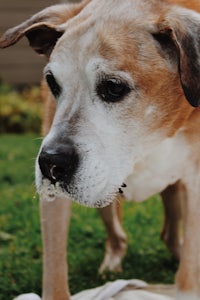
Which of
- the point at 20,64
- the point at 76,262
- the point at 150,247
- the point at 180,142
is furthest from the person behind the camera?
the point at 20,64

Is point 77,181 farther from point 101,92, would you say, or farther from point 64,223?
point 64,223

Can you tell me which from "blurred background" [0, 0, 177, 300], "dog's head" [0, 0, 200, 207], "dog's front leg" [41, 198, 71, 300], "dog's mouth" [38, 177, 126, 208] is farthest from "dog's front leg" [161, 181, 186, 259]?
"dog's mouth" [38, 177, 126, 208]

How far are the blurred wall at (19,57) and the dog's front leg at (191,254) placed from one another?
9.08m

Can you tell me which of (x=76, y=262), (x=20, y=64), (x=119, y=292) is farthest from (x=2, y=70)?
(x=119, y=292)

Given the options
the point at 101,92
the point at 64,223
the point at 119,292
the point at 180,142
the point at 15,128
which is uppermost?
the point at 101,92

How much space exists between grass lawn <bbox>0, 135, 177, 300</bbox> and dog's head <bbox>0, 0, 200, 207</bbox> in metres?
1.34

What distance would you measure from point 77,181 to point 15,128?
8.06 m

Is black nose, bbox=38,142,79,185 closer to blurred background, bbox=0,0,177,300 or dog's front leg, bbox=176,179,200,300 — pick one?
blurred background, bbox=0,0,177,300

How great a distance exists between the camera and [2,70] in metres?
13.0

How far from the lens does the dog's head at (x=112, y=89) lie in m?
3.40

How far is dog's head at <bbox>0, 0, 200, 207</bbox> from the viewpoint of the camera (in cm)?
340

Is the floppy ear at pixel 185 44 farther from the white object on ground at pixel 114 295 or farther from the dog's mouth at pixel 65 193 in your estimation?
the white object on ground at pixel 114 295

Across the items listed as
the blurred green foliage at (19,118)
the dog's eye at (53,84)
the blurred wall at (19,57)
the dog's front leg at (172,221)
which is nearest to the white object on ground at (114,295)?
the dog's front leg at (172,221)

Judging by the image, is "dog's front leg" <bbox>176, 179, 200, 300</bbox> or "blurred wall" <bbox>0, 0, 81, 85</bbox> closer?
"dog's front leg" <bbox>176, 179, 200, 300</bbox>
